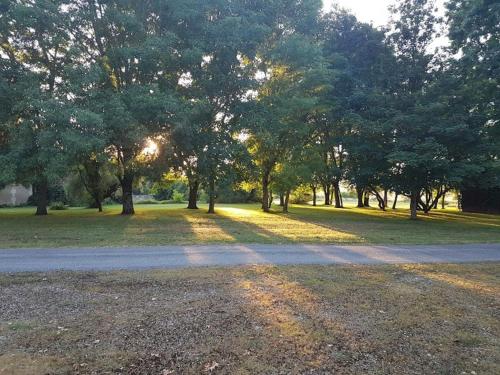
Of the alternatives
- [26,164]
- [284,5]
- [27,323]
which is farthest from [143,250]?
[284,5]

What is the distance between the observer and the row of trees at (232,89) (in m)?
17.7

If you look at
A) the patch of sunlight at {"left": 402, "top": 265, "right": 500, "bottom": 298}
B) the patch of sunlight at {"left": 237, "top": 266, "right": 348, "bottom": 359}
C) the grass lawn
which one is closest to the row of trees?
the grass lawn

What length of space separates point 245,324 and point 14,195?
161 ft

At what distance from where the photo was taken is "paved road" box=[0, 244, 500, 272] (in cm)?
944

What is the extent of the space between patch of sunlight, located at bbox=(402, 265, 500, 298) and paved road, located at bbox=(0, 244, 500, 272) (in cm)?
98

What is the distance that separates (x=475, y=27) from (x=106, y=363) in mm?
19787

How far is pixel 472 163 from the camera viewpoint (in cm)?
2241

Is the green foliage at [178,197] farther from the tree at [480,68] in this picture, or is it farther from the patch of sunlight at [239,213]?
the tree at [480,68]

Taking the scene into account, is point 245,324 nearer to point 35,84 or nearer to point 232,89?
point 35,84

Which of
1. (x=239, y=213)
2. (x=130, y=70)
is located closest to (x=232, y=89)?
(x=130, y=70)

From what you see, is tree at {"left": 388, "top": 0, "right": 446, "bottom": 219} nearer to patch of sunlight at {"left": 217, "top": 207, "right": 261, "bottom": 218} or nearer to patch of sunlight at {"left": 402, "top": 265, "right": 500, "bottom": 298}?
patch of sunlight at {"left": 217, "top": 207, "right": 261, "bottom": 218}

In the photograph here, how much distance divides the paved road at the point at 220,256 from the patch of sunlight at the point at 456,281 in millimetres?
980

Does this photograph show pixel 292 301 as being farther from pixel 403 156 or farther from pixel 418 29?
pixel 418 29

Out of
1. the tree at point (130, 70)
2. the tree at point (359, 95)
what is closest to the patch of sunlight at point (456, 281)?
the tree at point (130, 70)
